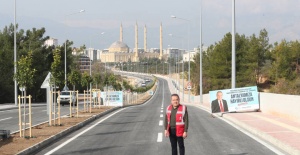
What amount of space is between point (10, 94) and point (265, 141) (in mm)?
48815

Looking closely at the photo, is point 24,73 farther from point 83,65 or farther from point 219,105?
point 83,65

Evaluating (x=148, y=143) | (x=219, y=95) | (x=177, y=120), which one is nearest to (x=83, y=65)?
(x=219, y=95)

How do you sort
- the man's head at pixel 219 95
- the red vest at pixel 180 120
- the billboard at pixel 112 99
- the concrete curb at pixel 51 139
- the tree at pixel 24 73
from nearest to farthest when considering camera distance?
the red vest at pixel 180 120
the concrete curb at pixel 51 139
the tree at pixel 24 73
the man's head at pixel 219 95
the billboard at pixel 112 99

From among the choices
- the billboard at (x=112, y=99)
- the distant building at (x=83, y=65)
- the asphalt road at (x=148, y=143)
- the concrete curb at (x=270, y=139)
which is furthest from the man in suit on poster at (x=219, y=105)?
the distant building at (x=83, y=65)

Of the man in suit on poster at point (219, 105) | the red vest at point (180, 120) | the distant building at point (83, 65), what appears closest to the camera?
the red vest at point (180, 120)

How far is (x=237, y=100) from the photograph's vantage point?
2594 centimetres

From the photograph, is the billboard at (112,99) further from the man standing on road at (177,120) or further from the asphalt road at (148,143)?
the man standing on road at (177,120)

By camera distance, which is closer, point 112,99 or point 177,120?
point 177,120

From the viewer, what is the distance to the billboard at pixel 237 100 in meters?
25.7

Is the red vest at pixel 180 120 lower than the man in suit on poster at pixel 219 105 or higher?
higher

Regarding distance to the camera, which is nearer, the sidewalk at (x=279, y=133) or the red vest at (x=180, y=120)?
the red vest at (x=180, y=120)

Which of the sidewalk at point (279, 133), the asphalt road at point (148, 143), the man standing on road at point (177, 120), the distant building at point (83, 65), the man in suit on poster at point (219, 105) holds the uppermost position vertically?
the distant building at point (83, 65)

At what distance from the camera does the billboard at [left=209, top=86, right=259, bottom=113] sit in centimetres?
2570

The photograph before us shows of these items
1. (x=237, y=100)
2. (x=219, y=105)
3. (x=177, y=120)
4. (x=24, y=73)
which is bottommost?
(x=219, y=105)
